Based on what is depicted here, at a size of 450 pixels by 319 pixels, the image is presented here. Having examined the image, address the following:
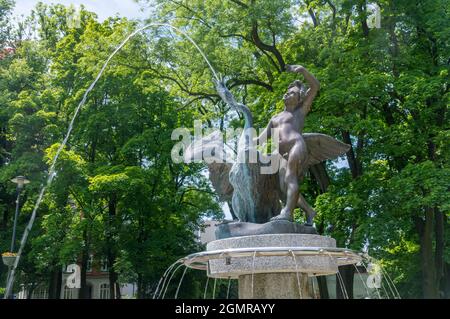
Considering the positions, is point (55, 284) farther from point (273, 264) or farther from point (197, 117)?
point (273, 264)

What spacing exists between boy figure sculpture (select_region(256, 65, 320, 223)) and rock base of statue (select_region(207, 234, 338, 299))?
673mm

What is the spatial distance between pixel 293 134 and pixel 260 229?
1727 millimetres

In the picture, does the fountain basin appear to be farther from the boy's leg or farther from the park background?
the park background

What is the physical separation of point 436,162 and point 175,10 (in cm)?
1154

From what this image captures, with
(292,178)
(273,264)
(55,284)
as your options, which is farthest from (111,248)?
(273,264)

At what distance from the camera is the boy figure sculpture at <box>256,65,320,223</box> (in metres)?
8.79

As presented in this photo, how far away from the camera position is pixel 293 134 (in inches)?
363

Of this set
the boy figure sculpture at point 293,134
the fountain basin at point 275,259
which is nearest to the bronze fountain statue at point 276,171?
the boy figure sculpture at point 293,134

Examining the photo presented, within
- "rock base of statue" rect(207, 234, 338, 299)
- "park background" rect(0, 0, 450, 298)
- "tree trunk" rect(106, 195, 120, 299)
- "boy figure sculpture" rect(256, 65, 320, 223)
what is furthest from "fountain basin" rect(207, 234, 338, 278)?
"tree trunk" rect(106, 195, 120, 299)

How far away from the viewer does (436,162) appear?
57.7 ft

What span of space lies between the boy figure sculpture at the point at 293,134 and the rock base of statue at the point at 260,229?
161mm

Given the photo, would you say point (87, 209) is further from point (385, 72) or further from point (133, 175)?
point (385, 72)

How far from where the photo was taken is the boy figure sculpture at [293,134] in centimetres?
879
